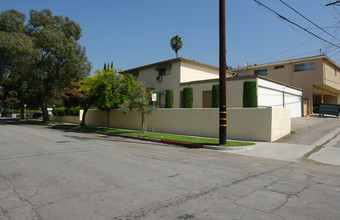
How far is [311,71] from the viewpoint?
101 ft

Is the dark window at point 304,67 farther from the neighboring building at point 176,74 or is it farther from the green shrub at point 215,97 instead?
the green shrub at point 215,97

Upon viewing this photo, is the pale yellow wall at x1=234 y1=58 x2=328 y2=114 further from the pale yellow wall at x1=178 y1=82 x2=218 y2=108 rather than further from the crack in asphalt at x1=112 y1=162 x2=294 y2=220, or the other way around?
the crack in asphalt at x1=112 y1=162 x2=294 y2=220

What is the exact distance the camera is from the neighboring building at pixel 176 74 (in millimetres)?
26531

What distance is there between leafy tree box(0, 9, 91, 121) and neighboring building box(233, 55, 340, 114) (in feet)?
83.5

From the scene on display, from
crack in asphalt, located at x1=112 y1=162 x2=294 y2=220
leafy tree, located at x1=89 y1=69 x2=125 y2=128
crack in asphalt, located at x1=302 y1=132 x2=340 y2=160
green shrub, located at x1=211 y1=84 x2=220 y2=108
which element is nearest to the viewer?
crack in asphalt, located at x1=112 y1=162 x2=294 y2=220

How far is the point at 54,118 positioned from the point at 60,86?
34.4 feet

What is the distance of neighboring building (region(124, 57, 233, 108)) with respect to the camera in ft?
87.0

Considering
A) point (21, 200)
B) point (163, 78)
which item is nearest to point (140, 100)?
point (163, 78)

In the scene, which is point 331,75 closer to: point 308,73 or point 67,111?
point 308,73

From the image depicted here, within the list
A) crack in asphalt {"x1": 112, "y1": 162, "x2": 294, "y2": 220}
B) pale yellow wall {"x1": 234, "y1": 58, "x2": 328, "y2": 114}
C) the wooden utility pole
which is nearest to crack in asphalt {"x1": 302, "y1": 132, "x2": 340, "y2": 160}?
the wooden utility pole

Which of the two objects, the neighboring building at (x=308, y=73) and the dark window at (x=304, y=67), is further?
the dark window at (x=304, y=67)

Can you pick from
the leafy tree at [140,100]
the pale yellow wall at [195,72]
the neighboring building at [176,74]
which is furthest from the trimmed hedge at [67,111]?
the leafy tree at [140,100]

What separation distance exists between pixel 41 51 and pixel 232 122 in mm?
26088

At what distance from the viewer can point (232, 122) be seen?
15336 mm
